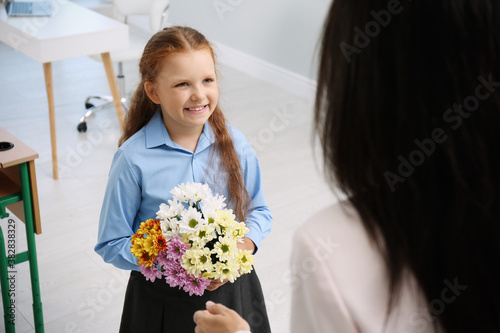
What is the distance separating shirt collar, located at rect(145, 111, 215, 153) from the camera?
1.67m

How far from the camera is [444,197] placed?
2.18 ft

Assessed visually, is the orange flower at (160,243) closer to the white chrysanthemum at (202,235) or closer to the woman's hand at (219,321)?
the white chrysanthemum at (202,235)

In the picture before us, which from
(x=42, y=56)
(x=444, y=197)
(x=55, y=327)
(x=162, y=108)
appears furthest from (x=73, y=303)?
(x=444, y=197)

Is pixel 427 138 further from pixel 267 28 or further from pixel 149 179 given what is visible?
pixel 267 28

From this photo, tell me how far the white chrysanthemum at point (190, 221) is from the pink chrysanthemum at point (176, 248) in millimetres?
28

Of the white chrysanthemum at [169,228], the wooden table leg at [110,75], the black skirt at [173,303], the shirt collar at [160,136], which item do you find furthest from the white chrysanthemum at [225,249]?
the wooden table leg at [110,75]

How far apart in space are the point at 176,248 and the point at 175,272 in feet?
0.21

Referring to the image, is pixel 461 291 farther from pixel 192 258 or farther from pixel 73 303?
pixel 73 303

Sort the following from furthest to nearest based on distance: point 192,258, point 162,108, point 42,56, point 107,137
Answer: point 107,137, point 42,56, point 162,108, point 192,258

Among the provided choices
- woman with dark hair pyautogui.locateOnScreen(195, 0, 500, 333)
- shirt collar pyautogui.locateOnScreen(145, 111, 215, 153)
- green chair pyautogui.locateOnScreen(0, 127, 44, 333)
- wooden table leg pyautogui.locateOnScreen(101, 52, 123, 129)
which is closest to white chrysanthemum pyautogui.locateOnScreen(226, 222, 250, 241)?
shirt collar pyautogui.locateOnScreen(145, 111, 215, 153)

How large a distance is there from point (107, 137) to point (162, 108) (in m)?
2.77

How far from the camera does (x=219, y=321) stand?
1.04 metres

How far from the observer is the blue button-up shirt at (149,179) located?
161 cm

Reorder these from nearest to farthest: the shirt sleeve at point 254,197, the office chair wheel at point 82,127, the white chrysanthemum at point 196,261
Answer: the white chrysanthemum at point 196,261
the shirt sleeve at point 254,197
the office chair wheel at point 82,127
